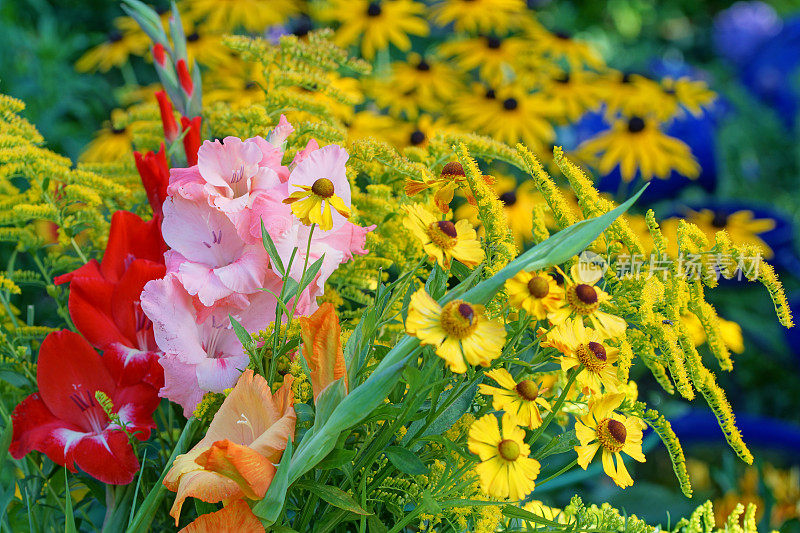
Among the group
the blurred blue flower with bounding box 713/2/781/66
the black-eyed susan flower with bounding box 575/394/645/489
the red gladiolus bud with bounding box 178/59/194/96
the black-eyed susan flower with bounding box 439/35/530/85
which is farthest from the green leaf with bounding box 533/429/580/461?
the blurred blue flower with bounding box 713/2/781/66

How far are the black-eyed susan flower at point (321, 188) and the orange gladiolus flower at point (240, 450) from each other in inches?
3.1

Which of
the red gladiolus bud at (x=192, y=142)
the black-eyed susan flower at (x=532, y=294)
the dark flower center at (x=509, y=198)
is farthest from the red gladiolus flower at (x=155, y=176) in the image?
the dark flower center at (x=509, y=198)

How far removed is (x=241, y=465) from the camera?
31 centimetres

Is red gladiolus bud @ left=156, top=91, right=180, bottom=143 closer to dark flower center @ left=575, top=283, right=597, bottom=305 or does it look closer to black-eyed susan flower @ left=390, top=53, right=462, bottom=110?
dark flower center @ left=575, top=283, right=597, bottom=305

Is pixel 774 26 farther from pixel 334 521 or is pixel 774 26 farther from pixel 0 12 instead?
pixel 334 521

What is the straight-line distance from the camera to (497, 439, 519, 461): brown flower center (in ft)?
1.04

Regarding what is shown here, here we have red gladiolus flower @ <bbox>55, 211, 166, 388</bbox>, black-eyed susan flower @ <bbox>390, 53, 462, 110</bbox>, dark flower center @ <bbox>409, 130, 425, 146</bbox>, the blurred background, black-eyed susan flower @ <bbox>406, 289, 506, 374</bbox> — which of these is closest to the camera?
black-eyed susan flower @ <bbox>406, 289, 506, 374</bbox>

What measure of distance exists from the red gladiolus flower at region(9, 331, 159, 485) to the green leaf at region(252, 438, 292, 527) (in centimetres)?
10

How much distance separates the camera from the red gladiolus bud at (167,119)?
50cm

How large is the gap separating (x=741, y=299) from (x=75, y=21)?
5.42 ft

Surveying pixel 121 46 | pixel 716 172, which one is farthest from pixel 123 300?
pixel 716 172

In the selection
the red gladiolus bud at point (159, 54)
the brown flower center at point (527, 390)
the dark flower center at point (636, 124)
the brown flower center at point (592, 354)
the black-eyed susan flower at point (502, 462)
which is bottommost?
the dark flower center at point (636, 124)

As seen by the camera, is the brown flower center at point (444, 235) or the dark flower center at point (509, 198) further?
the dark flower center at point (509, 198)

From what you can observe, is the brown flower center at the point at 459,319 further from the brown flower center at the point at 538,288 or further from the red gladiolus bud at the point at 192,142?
the red gladiolus bud at the point at 192,142
